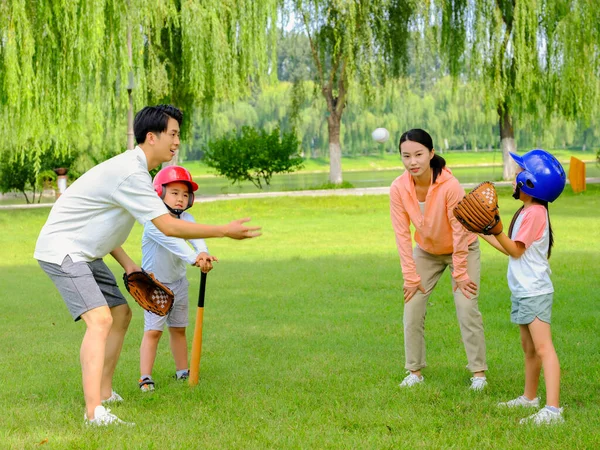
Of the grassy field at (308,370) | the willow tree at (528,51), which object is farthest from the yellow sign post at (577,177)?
the grassy field at (308,370)

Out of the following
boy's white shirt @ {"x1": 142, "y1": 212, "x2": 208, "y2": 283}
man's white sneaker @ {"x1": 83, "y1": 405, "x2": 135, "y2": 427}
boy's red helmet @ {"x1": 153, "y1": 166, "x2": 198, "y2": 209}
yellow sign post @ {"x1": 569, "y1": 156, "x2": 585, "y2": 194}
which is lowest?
yellow sign post @ {"x1": 569, "y1": 156, "x2": 585, "y2": 194}

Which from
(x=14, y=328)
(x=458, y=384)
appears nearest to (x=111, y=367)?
(x=458, y=384)

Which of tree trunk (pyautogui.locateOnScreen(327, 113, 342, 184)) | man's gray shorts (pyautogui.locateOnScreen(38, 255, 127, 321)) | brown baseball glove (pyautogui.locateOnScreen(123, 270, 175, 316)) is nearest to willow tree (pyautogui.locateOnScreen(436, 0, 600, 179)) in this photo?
tree trunk (pyautogui.locateOnScreen(327, 113, 342, 184))

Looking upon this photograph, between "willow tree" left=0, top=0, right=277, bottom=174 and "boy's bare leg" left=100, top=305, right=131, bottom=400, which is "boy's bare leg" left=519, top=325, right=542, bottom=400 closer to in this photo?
"boy's bare leg" left=100, top=305, right=131, bottom=400

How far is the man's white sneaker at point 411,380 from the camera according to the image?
6.08 metres

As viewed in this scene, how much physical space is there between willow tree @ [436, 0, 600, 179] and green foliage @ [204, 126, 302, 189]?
7.25 meters

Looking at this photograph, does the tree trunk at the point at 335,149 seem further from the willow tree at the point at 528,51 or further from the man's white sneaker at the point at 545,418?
the man's white sneaker at the point at 545,418

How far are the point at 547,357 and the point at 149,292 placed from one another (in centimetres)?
264

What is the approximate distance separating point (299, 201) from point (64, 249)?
2188 centimetres

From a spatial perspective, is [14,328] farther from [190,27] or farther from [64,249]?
[190,27]

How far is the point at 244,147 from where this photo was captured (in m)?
32.3

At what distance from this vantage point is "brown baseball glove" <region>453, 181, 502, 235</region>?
5035 mm

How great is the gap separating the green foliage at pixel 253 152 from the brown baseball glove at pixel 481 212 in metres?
27.2

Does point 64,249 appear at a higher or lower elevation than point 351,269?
higher
